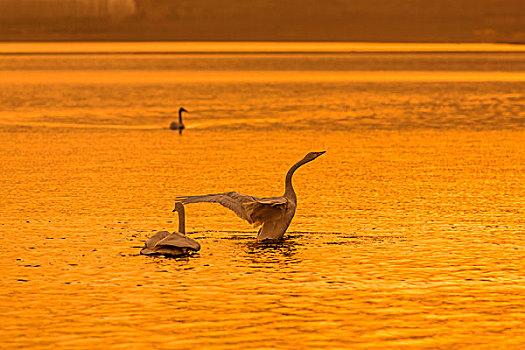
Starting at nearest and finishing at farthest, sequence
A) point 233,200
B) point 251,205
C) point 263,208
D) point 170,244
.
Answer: point 170,244
point 251,205
point 263,208
point 233,200

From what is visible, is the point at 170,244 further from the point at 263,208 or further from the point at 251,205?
the point at 263,208

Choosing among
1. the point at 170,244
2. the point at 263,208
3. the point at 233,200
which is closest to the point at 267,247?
the point at 263,208

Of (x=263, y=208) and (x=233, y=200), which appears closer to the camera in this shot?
(x=263, y=208)

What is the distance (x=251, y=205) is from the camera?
18812 mm

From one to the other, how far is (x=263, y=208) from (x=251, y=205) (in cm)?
31

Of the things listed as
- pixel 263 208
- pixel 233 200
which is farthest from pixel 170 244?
pixel 263 208

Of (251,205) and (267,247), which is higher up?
(251,205)

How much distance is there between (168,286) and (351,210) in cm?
806

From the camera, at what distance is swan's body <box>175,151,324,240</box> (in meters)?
18.9

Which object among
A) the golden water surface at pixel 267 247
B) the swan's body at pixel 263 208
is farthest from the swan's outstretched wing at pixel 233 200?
the golden water surface at pixel 267 247

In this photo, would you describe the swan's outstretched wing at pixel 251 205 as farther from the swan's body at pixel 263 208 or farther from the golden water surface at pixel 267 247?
the golden water surface at pixel 267 247

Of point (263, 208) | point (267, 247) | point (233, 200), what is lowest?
point (267, 247)

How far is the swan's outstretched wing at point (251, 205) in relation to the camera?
18828mm

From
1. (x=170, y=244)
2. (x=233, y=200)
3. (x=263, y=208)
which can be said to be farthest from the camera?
(x=233, y=200)
